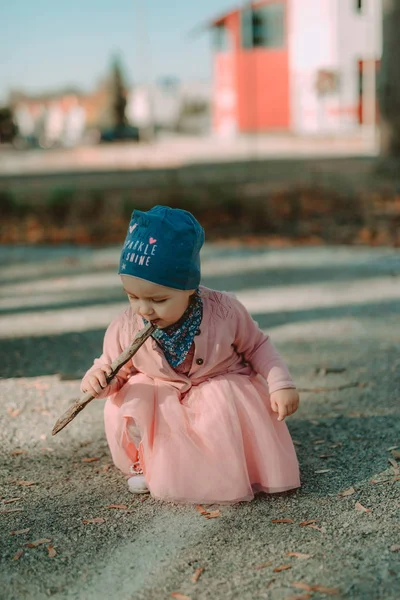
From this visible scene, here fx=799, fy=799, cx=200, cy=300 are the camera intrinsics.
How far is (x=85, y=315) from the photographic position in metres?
5.45

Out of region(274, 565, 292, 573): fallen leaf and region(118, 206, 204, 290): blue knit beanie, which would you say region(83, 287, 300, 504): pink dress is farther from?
region(274, 565, 292, 573): fallen leaf

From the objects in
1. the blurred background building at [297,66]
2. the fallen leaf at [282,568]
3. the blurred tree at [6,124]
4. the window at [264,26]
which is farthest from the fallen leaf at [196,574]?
the window at [264,26]

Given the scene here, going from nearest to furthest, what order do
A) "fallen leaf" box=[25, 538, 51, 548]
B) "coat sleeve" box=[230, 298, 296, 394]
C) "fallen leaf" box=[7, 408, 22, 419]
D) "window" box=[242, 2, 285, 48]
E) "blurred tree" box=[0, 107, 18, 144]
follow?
"fallen leaf" box=[25, 538, 51, 548]
"coat sleeve" box=[230, 298, 296, 394]
"fallen leaf" box=[7, 408, 22, 419]
"blurred tree" box=[0, 107, 18, 144]
"window" box=[242, 2, 285, 48]

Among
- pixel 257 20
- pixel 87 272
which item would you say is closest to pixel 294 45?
pixel 257 20

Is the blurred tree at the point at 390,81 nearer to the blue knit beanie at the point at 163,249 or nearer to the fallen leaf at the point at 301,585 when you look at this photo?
the blue knit beanie at the point at 163,249

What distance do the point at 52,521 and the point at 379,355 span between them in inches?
92.8

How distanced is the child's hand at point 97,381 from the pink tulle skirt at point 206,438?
0.11 meters

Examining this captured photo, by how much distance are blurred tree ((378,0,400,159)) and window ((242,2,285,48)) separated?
2837 centimetres

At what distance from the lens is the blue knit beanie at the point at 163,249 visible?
2424 millimetres

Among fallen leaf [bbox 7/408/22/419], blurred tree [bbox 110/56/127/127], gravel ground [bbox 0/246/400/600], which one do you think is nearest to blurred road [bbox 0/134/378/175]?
gravel ground [bbox 0/246/400/600]

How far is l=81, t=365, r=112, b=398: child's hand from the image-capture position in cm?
254

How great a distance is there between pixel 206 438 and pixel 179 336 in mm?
342

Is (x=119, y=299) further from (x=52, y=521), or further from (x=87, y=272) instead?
(x=52, y=521)

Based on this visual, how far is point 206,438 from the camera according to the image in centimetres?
255
